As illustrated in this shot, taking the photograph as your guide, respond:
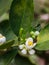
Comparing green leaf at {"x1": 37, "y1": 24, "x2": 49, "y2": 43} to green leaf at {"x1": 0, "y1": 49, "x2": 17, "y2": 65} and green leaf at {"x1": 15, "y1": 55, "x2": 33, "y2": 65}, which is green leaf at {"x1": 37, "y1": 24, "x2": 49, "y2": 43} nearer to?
green leaf at {"x1": 0, "y1": 49, "x2": 17, "y2": 65}

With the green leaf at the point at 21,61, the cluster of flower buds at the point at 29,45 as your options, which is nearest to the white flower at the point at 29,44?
the cluster of flower buds at the point at 29,45

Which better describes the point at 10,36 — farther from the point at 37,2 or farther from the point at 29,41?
the point at 37,2

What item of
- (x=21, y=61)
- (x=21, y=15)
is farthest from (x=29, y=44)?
(x=21, y=61)

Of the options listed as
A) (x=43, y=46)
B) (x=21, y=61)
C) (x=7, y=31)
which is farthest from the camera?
(x=21, y=61)

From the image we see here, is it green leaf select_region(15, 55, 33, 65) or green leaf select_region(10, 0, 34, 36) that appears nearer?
green leaf select_region(10, 0, 34, 36)

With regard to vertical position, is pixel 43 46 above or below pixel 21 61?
above

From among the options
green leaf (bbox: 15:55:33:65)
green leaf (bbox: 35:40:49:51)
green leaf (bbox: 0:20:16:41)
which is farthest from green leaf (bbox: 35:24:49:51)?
green leaf (bbox: 15:55:33:65)

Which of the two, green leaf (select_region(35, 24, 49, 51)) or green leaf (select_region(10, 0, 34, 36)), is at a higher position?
green leaf (select_region(10, 0, 34, 36))

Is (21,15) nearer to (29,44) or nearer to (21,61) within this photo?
(29,44)

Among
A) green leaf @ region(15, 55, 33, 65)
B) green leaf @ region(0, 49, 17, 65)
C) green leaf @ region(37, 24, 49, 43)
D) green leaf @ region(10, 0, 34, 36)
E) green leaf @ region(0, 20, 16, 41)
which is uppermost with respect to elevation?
green leaf @ region(10, 0, 34, 36)
